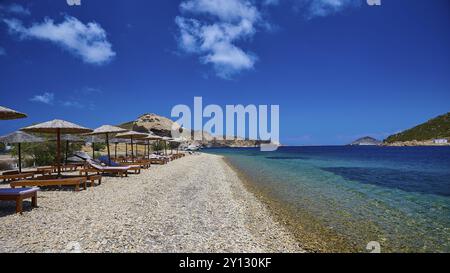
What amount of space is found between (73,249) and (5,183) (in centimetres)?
937

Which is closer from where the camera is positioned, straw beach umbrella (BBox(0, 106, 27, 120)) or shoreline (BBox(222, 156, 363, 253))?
shoreline (BBox(222, 156, 363, 253))

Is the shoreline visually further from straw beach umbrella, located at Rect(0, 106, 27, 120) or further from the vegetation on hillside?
the vegetation on hillside

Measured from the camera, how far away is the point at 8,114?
700 cm

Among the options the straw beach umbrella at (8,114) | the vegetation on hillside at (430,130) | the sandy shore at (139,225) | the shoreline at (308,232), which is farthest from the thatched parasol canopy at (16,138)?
the vegetation on hillside at (430,130)

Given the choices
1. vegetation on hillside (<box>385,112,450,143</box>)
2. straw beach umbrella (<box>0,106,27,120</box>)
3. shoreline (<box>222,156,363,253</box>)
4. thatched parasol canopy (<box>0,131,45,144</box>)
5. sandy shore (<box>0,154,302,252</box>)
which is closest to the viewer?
sandy shore (<box>0,154,302,252</box>)

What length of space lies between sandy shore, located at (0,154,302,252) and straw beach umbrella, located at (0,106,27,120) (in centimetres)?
226

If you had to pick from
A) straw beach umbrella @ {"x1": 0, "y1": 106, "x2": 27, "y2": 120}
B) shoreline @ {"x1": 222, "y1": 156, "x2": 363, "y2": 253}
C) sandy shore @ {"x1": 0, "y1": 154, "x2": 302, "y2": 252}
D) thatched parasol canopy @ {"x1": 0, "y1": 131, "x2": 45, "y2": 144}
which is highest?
straw beach umbrella @ {"x1": 0, "y1": 106, "x2": 27, "y2": 120}

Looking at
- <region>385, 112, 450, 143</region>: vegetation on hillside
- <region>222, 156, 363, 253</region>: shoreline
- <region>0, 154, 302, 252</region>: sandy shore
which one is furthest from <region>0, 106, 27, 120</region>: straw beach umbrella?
<region>385, 112, 450, 143</region>: vegetation on hillside

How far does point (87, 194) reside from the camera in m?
8.94

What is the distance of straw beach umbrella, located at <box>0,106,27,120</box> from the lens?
6.80 m

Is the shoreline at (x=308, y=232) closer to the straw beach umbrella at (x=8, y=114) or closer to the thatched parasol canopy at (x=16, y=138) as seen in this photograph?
the straw beach umbrella at (x=8, y=114)

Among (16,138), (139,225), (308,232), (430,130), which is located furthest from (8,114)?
(430,130)

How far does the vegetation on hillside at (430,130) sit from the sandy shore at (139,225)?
401ft
